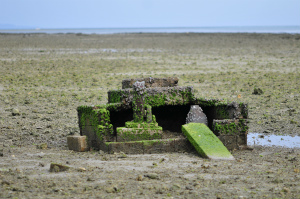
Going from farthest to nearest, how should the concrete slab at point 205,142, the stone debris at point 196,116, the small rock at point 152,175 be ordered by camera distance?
the stone debris at point 196,116
the concrete slab at point 205,142
the small rock at point 152,175

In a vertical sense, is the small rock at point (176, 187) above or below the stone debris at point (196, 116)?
below

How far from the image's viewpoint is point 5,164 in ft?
21.7

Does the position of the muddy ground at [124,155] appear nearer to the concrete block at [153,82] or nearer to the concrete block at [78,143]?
the concrete block at [78,143]

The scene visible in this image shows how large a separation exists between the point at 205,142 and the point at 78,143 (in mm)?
2105

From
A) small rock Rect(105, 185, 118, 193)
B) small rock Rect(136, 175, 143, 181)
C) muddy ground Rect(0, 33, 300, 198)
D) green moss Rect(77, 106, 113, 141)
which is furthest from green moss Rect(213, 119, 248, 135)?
small rock Rect(105, 185, 118, 193)

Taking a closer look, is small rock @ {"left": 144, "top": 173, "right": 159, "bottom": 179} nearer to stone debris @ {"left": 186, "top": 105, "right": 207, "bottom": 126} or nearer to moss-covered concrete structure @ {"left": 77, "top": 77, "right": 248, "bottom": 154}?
moss-covered concrete structure @ {"left": 77, "top": 77, "right": 248, "bottom": 154}

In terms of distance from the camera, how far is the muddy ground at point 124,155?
18.1 feet

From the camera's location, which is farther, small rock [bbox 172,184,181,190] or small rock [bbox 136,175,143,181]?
small rock [bbox 136,175,143,181]

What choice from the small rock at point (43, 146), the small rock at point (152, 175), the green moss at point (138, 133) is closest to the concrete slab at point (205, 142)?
the green moss at point (138, 133)

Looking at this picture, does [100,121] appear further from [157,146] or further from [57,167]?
[57,167]

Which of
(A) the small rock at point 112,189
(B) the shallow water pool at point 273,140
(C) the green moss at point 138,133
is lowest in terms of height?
(B) the shallow water pool at point 273,140

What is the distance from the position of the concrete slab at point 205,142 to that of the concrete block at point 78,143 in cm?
170

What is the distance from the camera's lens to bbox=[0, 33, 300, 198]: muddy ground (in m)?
5.52

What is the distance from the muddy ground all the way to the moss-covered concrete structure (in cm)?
29
